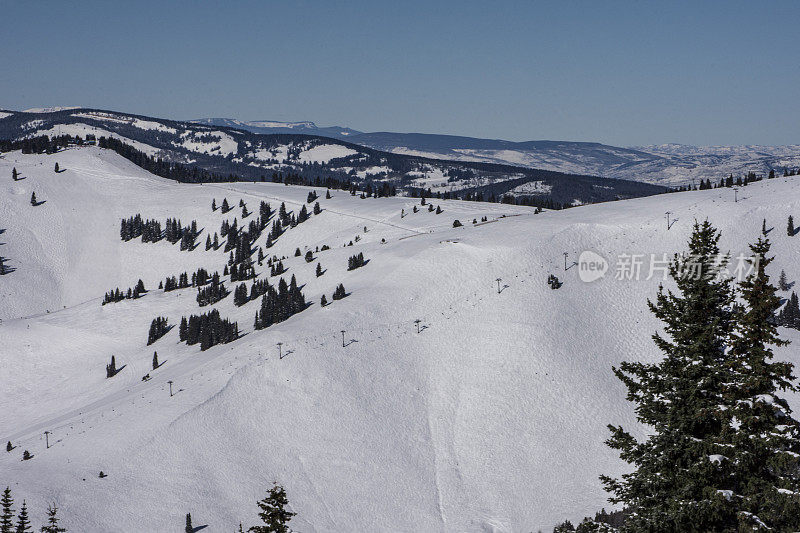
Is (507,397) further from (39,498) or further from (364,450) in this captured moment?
(39,498)

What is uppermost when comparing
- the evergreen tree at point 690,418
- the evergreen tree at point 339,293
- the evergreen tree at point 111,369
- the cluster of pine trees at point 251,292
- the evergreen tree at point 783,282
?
the evergreen tree at point 690,418

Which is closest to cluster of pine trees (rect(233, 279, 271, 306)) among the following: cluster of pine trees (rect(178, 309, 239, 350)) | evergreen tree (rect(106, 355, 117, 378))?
cluster of pine trees (rect(178, 309, 239, 350))

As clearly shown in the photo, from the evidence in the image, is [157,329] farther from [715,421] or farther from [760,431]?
[760,431]

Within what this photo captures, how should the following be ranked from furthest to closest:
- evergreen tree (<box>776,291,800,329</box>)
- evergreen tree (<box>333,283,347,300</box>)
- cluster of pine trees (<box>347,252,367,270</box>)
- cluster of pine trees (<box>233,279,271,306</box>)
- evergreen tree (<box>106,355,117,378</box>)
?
cluster of pine trees (<box>233,279,271,306</box>)
cluster of pine trees (<box>347,252,367,270</box>)
evergreen tree (<box>106,355,117,378</box>)
evergreen tree (<box>333,283,347,300</box>)
evergreen tree (<box>776,291,800,329</box>)

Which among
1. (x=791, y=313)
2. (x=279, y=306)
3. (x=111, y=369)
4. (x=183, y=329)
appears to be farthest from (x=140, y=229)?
(x=791, y=313)

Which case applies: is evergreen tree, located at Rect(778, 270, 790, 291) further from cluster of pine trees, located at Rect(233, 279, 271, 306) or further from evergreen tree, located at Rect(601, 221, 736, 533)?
evergreen tree, located at Rect(601, 221, 736, 533)

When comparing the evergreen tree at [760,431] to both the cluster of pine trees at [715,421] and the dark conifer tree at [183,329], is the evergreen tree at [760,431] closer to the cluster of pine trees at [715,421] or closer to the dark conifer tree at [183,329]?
the cluster of pine trees at [715,421]

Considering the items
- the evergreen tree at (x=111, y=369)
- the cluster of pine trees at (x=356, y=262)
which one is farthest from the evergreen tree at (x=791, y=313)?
the evergreen tree at (x=111, y=369)
